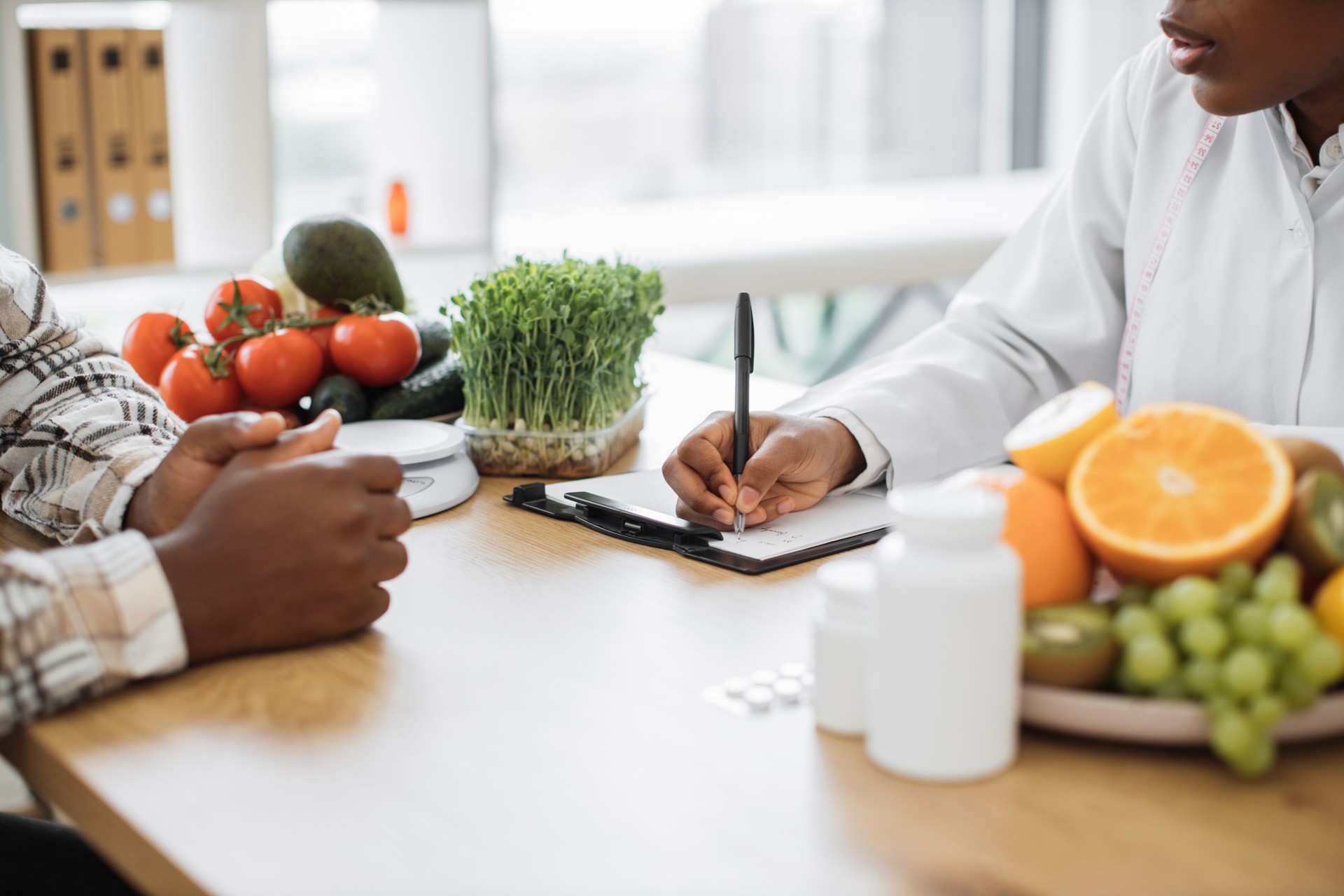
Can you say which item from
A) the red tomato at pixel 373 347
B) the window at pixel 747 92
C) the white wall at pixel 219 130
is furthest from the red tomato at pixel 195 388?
the window at pixel 747 92

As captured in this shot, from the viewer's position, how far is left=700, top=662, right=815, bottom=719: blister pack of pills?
0.82 meters

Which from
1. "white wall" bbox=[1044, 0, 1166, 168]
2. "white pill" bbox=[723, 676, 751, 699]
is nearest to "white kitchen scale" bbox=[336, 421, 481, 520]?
"white pill" bbox=[723, 676, 751, 699]

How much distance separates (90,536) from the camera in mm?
1071

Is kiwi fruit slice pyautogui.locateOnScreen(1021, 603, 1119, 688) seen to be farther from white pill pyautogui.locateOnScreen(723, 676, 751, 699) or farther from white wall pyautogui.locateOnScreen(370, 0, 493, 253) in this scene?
white wall pyautogui.locateOnScreen(370, 0, 493, 253)

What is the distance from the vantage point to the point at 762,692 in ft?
2.73

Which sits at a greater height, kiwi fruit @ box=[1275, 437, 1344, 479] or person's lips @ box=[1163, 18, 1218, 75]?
person's lips @ box=[1163, 18, 1218, 75]

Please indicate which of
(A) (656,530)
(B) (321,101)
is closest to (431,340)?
(A) (656,530)

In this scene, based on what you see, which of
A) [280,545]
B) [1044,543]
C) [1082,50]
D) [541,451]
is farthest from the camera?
[1082,50]

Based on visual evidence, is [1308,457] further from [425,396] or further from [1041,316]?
[425,396]

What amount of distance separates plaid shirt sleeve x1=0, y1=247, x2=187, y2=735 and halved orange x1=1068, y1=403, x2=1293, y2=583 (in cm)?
58

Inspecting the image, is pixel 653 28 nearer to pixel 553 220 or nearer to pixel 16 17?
pixel 553 220

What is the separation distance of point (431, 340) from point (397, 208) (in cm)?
146

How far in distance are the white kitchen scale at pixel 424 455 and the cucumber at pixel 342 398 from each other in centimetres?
5

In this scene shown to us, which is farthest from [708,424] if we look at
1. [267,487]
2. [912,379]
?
[267,487]
